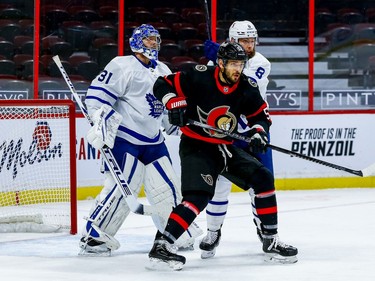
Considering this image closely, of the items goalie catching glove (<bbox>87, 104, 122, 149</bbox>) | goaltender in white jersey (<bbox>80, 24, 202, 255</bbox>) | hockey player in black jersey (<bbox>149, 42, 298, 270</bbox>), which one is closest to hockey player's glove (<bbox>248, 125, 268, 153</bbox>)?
hockey player in black jersey (<bbox>149, 42, 298, 270</bbox>)

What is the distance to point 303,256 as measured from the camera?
575 cm

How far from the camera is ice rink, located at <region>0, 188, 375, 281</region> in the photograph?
204 inches

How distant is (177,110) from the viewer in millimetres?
5324

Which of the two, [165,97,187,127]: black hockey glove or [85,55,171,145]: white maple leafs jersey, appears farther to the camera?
[85,55,171,145]: white maple leafs jersey

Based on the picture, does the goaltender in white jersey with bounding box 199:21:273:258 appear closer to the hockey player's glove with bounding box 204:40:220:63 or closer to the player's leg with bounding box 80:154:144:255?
the hockey player's glove with bounding box 204:40:220:63

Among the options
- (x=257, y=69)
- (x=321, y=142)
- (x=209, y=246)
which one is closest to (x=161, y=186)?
(x=209, y=246)

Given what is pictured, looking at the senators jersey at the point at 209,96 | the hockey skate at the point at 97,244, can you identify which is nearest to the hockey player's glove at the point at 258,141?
the senators jersey at the point at 209,96

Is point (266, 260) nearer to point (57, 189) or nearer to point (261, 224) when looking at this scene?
point (261, 224)

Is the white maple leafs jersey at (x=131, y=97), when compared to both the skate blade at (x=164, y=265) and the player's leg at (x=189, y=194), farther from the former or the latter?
the skate blade at (x=164, y=265)

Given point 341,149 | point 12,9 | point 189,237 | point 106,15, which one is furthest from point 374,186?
point 189,237

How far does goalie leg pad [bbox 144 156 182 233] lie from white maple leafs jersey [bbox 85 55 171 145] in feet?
0.43

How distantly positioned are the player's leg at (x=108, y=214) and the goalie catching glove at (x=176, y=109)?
59 centimetres

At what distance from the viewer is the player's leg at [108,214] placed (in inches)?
229

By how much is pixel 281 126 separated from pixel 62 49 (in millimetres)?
1814
